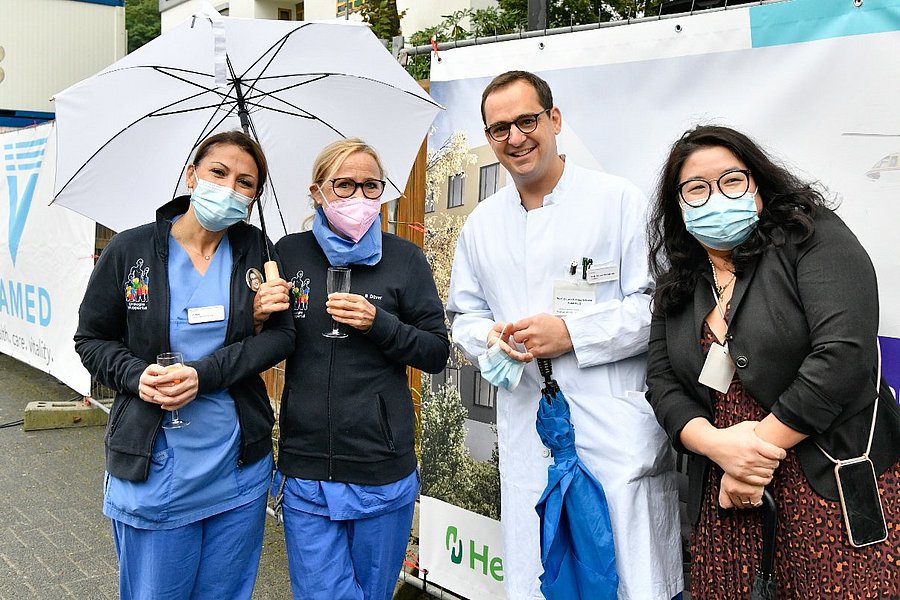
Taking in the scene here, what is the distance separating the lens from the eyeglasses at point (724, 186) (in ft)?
7.12

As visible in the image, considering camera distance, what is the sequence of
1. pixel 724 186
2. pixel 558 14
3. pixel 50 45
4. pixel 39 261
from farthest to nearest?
pixel 50 45, pixel 39 261, pixel 558 14, pixel 724 186

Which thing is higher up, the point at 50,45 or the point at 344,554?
the point at 50,45

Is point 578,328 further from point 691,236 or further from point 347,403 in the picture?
point 347,403

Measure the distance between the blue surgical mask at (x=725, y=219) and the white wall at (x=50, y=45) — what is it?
11768 mm

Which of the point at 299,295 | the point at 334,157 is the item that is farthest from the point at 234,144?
the point at 299,295

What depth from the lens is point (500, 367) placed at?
2625mm

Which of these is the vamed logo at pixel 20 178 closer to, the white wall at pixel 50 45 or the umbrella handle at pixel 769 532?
the white wall at pixel 50 45

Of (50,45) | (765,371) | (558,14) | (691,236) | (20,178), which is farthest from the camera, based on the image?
(50,45)

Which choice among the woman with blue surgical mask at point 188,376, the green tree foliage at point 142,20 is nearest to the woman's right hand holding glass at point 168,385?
the woman with blue surgical mask at point 188,376

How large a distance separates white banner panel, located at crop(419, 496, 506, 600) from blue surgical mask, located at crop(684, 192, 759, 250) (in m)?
1.92

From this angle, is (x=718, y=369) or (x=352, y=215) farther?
(x=352, y=215)

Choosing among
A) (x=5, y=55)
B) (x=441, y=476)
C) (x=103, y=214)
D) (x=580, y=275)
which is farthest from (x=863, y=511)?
(x=5, y=55)

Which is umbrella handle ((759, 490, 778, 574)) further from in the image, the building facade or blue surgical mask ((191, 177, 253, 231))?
the building facade

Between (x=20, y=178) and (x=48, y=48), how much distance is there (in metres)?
4.65
